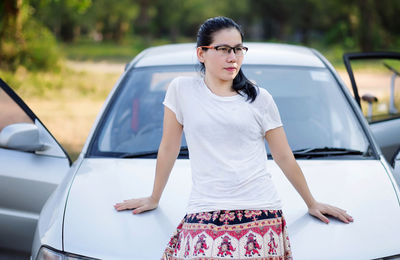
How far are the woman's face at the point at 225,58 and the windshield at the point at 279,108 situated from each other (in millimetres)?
1199

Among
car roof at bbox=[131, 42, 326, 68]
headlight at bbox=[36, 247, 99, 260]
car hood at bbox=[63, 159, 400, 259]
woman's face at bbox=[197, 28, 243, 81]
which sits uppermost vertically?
woman's face at bbox=[197, 28, 243, 81]

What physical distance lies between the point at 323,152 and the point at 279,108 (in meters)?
0.45

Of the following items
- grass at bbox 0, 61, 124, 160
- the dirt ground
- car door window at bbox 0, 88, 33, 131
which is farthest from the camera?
grass at bbox 0, 61, 124, 160

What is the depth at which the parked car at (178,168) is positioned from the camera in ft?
7.87

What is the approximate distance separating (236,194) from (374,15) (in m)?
34.3

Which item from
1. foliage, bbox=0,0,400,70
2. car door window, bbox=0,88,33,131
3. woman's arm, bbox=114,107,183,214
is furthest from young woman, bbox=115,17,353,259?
foliage, bbox=0,0,400,70

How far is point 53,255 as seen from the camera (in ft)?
8.00

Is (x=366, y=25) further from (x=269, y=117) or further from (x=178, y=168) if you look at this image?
(x=269, y=117)

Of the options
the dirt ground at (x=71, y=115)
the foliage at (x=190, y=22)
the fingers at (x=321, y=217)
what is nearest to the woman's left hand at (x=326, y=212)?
the fingers at (x=321, y=217)

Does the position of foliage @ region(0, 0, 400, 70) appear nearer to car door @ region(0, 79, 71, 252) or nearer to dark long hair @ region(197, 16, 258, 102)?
car door @ region(0, 79, 71, 252)

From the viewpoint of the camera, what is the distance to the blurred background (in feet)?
42.5

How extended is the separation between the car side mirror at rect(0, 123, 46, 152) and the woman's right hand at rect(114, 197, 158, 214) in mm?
883

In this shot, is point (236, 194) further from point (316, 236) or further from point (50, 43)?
point (50, 43)

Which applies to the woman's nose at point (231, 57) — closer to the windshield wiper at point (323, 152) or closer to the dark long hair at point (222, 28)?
the dark long hair at point (222, 28)
